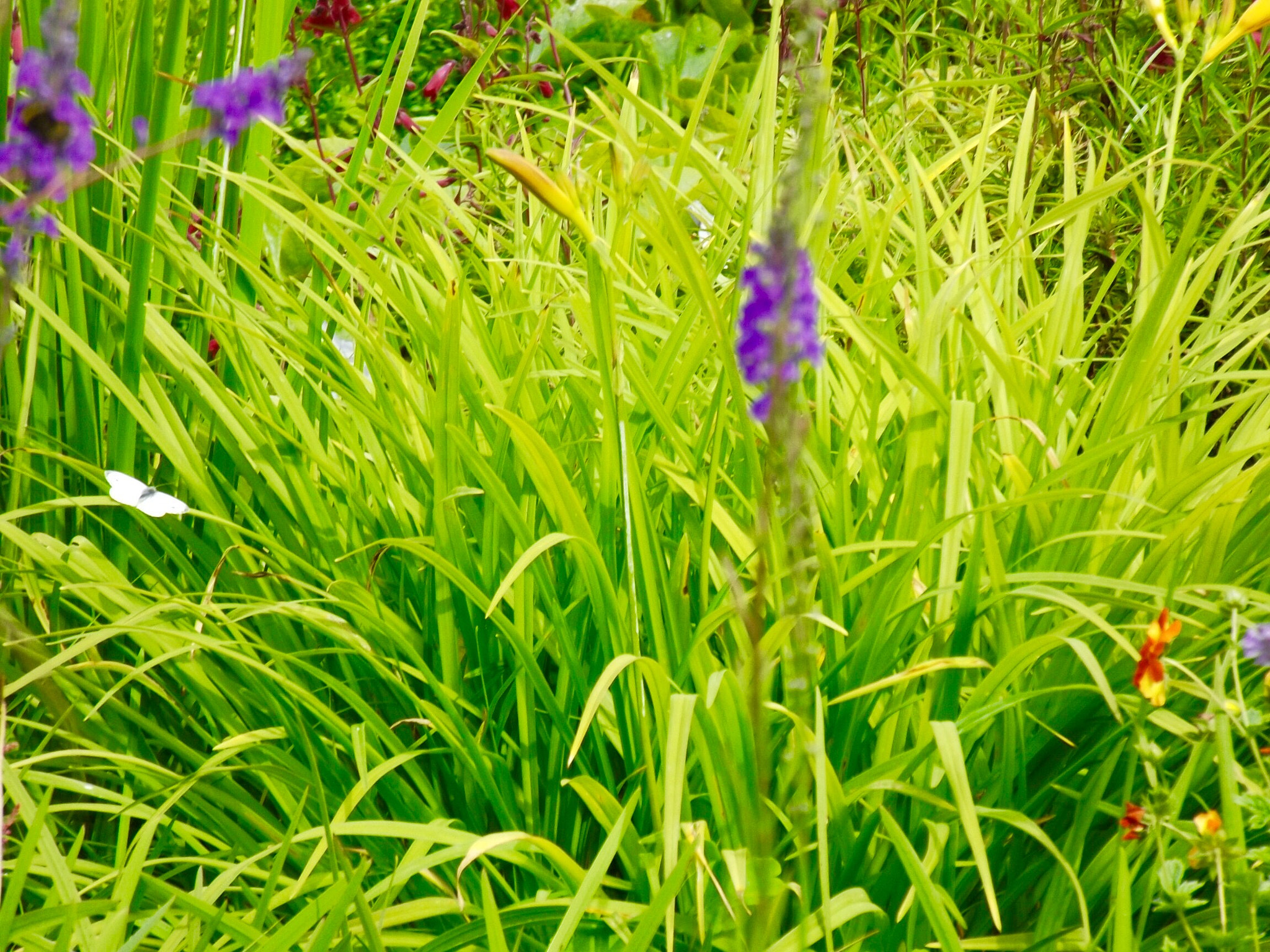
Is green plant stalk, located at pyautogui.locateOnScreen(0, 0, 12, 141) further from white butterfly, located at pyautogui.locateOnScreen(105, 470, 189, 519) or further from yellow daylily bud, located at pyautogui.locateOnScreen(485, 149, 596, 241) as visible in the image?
yellow daylily bud, located at pyautogui.locateOnScreen(485, 149, 596, 241)

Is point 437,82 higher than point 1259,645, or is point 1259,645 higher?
point 437,82

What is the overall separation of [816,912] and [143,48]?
4.47ft

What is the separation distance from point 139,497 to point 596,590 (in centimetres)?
57

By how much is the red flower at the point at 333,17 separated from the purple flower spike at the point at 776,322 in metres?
1.93

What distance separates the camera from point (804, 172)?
500mm

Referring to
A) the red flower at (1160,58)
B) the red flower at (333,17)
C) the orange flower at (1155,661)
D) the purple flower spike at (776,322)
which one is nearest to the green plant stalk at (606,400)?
the purple flower spike at (776,322)

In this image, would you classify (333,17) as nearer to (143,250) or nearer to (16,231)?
(143,250)

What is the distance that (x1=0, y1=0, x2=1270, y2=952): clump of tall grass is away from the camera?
1.07m

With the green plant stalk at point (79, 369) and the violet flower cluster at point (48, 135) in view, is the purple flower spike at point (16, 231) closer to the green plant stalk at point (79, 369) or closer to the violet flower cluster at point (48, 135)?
the violet flower cluster at point (48, 135)

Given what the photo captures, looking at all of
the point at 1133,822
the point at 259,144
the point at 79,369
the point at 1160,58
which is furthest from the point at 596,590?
the point at 1160,58

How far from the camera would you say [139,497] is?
4.37ft

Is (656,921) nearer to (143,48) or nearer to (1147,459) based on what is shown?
(1147,459)

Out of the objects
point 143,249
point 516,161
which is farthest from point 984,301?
point 143,249

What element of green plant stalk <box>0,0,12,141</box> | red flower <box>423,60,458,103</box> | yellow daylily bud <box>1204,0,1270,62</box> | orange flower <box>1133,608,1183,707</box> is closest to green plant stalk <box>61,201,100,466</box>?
green plant stalk <box>0,0,12,141</box>
